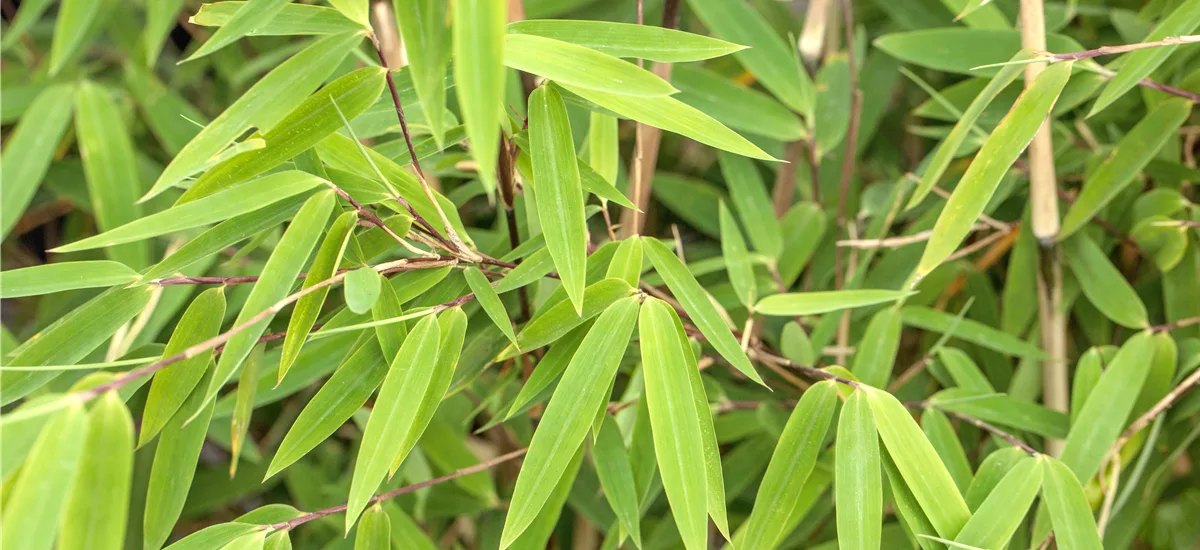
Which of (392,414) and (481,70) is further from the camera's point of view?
(392,414)

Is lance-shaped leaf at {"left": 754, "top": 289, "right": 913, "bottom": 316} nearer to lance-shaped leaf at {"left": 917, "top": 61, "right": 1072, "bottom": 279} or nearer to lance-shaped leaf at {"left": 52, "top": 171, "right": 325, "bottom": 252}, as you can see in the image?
lance-shaped leaf at {"left": 917, "top": 61, "right": 1072, "bottom": 279}

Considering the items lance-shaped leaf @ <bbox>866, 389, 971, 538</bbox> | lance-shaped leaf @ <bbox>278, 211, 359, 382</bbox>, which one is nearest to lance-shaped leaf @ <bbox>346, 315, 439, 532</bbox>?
lance-shaped leaf @ <bbox>278, 211, 359, 382</bbox>

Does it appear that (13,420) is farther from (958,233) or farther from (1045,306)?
(1045,306)

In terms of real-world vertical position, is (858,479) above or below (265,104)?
below

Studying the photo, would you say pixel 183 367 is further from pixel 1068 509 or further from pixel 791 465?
pixel 1068 509

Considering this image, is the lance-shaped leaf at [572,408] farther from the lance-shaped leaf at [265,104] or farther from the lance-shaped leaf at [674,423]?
the lance-shaped leaf at [265,104]

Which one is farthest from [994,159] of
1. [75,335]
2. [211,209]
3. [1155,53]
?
[75,335]

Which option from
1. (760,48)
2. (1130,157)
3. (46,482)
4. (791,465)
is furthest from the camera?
(760,48)
